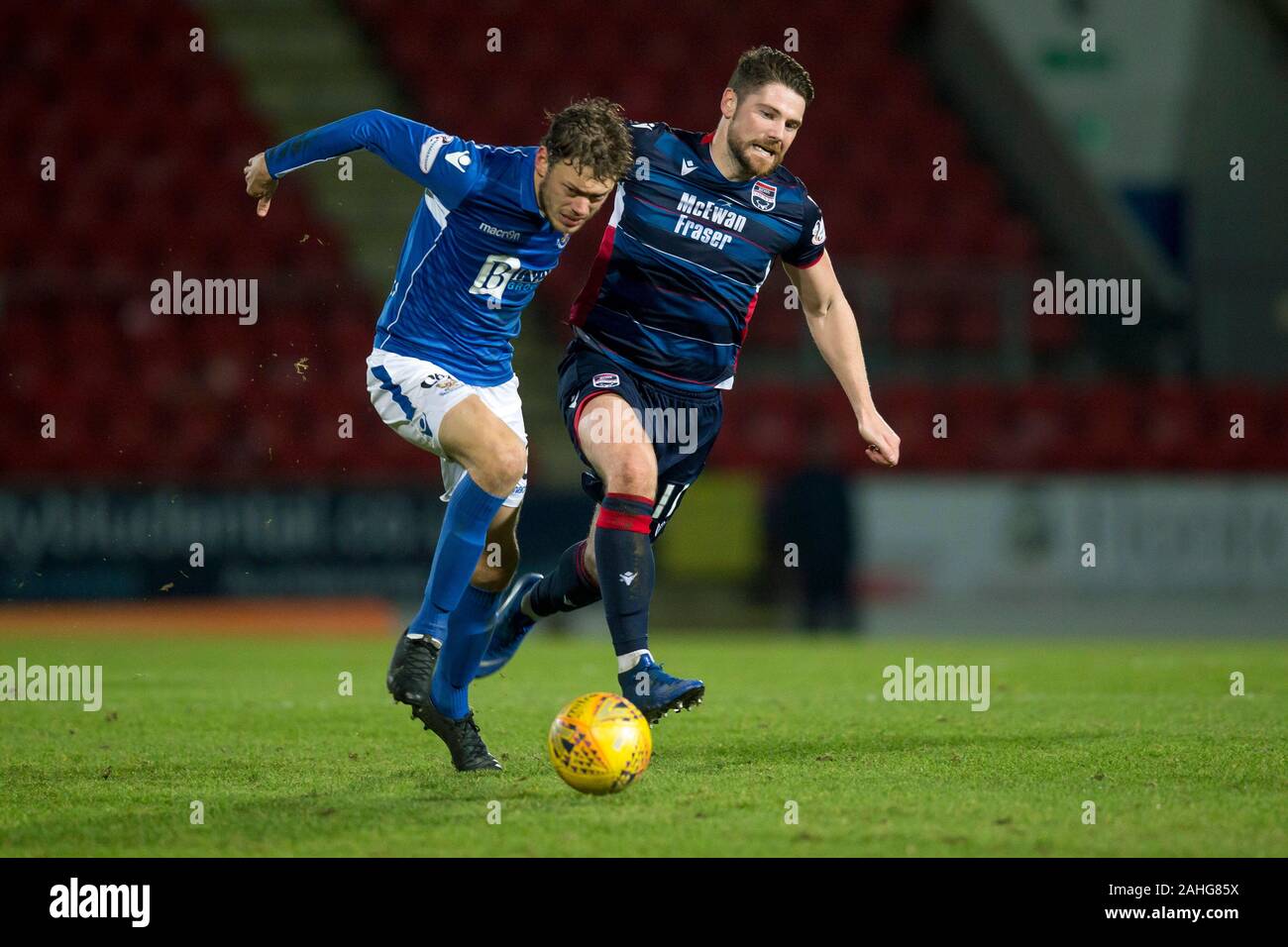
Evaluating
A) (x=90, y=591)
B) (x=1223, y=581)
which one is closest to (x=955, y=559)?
(x=1223, y=581)

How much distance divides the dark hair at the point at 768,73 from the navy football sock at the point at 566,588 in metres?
2.00

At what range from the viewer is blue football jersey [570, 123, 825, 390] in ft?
20.7

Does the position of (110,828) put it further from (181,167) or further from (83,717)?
(181,167)

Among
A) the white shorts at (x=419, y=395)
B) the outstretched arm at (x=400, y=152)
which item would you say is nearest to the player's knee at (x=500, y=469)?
the white shorts at (x=419, y=395)

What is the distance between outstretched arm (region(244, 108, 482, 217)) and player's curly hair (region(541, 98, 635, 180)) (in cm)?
39

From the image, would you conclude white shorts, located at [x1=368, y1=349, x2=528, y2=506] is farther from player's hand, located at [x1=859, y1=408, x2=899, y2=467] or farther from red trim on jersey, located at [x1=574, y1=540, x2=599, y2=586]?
player's hand, located at [x1=859, y1=408, x2=899, y2=467]

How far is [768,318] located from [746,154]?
941 centimetres

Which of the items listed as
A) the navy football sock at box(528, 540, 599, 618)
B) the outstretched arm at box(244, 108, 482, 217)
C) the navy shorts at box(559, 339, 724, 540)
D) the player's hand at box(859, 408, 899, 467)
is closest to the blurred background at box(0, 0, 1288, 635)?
the navy football sock at box(528, 540, 599, 618)

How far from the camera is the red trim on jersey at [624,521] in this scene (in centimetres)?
584

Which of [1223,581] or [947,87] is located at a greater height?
[947,87]

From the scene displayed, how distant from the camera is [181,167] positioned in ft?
57.0

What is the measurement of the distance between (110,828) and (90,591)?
9435 millimetres

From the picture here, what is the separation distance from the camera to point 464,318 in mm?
5938

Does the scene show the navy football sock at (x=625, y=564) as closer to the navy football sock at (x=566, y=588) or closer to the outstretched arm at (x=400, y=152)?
the navy football sock at (x=566, y=588)
